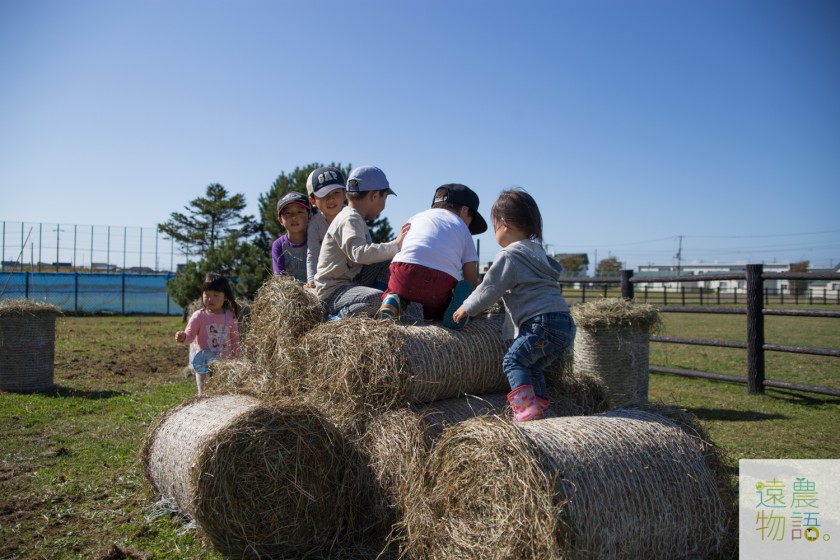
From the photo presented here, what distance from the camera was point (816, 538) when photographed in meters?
3.54

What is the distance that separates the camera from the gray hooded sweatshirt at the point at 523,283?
3.88m

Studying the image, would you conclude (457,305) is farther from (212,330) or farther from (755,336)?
(755,336)

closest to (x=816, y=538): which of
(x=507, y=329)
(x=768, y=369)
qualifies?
(x=507, y=329)

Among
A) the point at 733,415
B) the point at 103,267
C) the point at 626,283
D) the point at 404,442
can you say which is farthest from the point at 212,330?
the point at 103,267

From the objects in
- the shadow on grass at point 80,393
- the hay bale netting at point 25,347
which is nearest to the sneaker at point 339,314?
the shadow on grass at point 80,393

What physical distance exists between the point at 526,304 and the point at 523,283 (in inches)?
5.4

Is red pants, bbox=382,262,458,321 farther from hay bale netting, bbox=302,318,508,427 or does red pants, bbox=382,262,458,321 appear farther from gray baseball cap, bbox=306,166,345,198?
gray baseball cap, bbox=306,166,345,198

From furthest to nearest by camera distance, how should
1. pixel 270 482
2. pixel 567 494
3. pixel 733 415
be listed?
pixel 733 415 → pixel 270 482 → pixel 567 494

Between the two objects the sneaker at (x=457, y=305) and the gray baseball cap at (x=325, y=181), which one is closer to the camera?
the sneaker at (x=457, y=305)

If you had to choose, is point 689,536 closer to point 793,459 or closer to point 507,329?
point 507,329

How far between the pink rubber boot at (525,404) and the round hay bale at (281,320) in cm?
166

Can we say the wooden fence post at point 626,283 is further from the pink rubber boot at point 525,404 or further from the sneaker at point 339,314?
the pink rubber boot at point 525,404

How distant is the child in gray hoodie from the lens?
3.85 meters

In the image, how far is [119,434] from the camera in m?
6.19
